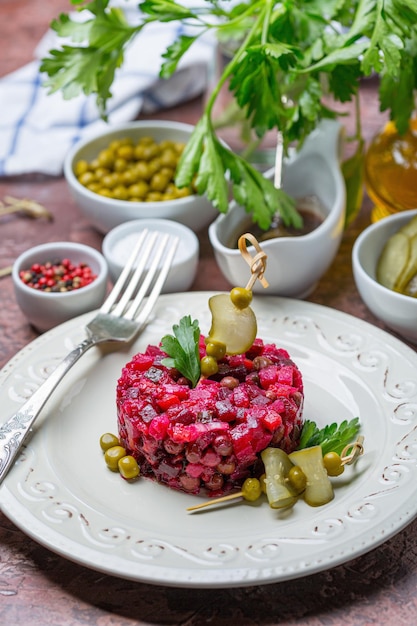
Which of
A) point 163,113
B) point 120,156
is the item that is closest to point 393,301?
point 120,156

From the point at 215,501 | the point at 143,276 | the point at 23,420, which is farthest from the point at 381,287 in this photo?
the point at 23,420

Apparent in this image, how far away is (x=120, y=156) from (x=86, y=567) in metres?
1.73

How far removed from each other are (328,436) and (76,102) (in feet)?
7.30

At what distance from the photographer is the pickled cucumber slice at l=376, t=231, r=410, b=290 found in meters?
2.64

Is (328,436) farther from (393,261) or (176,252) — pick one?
(176,252)

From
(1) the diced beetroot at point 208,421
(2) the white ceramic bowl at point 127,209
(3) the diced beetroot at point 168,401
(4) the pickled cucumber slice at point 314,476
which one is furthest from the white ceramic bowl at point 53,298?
(4) the pickled cucumber slice at point 314,476

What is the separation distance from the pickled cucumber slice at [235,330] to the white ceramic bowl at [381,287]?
51 centimetres

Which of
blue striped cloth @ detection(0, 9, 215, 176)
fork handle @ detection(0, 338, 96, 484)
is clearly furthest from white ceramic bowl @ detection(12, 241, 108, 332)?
blue striped cloth @ detection(0, 9, 215, 176)

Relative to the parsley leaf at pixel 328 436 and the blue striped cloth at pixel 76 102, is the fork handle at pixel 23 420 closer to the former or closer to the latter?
the parsley leaf at pixel 328 436

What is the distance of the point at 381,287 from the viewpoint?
8.23ft

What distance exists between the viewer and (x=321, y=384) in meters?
2.42

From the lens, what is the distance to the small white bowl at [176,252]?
111 inches

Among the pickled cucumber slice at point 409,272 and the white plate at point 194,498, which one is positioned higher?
the pickled cucumber slice at point 409,272

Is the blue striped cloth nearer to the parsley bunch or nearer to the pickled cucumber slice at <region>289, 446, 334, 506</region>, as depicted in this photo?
the parsley bunch
